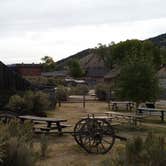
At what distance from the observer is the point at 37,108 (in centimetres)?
2408

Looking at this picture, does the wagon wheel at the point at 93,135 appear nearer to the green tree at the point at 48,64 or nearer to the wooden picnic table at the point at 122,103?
the wooden picnic table at the point at 122,103

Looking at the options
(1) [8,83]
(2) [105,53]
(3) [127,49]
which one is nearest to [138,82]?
(1) [8,83]

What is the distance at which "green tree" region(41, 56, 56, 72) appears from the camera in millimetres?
118750

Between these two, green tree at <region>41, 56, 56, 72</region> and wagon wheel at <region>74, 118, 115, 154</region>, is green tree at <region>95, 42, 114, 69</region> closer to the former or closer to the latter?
green tree at <region>41, 56, 56, 72</region>

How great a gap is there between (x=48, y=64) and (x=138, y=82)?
98685 mm

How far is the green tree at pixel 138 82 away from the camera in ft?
76.1

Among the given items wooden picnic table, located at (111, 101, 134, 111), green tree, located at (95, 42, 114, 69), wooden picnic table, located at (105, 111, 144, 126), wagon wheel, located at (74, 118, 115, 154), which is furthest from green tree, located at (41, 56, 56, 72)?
wagon wheel, located at (74, 118, 115, 154)

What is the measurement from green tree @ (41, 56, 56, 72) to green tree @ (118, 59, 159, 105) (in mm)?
95101

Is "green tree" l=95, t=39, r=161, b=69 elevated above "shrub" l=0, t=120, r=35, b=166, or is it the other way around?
"green tree" l=95, t=39, r=161, b=69

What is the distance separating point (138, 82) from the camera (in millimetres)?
23172

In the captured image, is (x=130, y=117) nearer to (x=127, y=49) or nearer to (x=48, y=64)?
(x=127, y=49)

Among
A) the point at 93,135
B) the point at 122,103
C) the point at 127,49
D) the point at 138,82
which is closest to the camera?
the point at 93,135

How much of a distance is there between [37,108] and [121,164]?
55.6 feet

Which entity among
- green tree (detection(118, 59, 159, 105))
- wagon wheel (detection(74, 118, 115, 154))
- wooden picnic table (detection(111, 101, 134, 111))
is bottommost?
wagon wheel (detection(74, 118, 115, 154))
